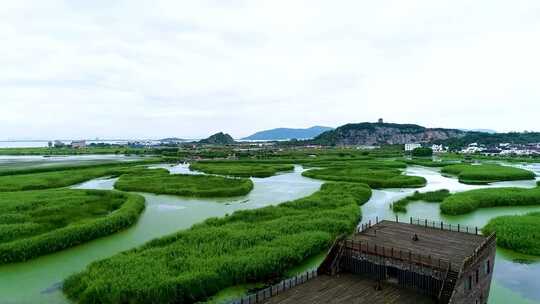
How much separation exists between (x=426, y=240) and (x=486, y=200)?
30980mm

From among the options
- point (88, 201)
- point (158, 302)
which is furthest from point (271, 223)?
point (88, 201)

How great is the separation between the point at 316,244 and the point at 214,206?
76.2ft

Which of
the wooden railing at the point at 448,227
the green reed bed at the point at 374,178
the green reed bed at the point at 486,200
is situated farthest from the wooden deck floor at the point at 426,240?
the green reed bed at the point at 374,178

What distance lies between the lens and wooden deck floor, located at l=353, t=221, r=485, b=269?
20594 millimetres

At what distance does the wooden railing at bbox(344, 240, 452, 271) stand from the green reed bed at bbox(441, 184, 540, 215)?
26786 millimetres

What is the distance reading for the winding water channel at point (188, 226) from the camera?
2319cm

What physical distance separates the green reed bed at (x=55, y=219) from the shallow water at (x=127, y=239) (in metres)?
0.89

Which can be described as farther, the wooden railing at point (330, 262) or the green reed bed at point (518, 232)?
the green reed bed at point (518, 232)

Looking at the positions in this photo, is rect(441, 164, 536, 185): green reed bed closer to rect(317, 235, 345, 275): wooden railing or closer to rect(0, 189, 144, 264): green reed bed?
rect(317, 235, 345, 275): wooden railing

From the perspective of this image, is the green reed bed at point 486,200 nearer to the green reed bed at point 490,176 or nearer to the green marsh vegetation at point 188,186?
the green reed bed at point 490,176

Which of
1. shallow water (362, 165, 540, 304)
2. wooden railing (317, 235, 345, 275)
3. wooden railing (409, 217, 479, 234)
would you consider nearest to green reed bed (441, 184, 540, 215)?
shallow water (362, 165, 540, 304)

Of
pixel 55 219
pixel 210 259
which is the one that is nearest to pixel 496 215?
pixel 210 259

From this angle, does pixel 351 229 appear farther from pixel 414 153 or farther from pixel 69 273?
pixel 414 153

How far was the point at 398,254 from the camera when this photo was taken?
19.6 metres
